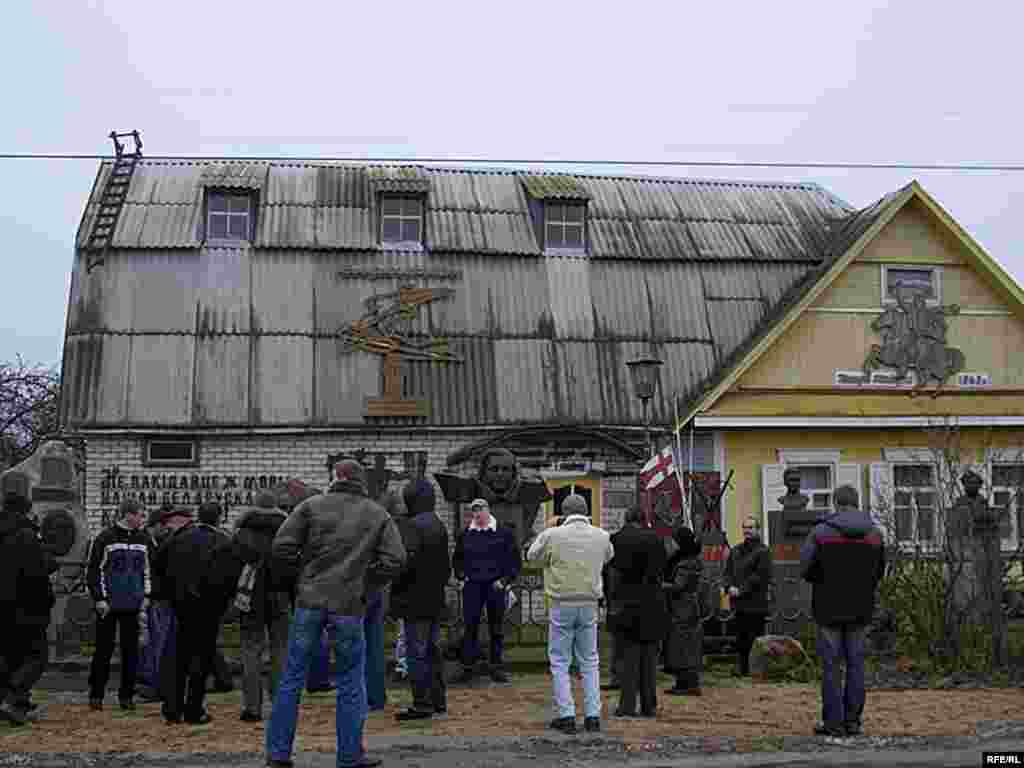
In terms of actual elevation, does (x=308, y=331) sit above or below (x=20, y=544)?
above

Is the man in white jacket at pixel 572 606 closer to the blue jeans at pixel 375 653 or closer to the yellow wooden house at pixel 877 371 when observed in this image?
the blue jeans at pixel 375 653

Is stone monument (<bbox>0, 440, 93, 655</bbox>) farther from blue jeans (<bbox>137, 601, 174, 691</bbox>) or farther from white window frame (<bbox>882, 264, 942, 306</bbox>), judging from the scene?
white window frame (<bbox>882, 264, 942, 306</bbox>)

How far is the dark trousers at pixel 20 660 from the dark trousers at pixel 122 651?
2.14 ft

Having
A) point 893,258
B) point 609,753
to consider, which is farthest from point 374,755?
point 893,258

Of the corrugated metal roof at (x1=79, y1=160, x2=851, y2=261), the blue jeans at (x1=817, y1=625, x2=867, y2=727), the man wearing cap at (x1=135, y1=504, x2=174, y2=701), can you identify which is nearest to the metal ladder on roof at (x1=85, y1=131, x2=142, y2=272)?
the corrugated metal roof at (x1=79, y1=160, x2=851, y2=261)

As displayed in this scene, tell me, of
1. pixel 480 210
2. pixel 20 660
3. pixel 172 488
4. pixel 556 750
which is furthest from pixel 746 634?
pixel 480 210

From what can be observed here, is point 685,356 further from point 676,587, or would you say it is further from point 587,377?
point 676,587

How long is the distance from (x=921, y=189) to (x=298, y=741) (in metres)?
15.7

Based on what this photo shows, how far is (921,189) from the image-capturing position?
71.8 feet

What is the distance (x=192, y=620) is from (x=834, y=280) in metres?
13.9

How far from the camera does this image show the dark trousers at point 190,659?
1070 centimetres

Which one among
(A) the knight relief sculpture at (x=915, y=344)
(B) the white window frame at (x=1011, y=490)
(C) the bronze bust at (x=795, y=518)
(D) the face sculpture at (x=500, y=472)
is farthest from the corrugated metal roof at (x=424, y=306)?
(D) the face sculpture at (x=500, y=472)

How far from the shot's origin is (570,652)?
1043cm

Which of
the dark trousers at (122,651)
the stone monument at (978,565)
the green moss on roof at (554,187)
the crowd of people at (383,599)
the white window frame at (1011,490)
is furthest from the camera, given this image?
the green moss on roof at (554,187)
